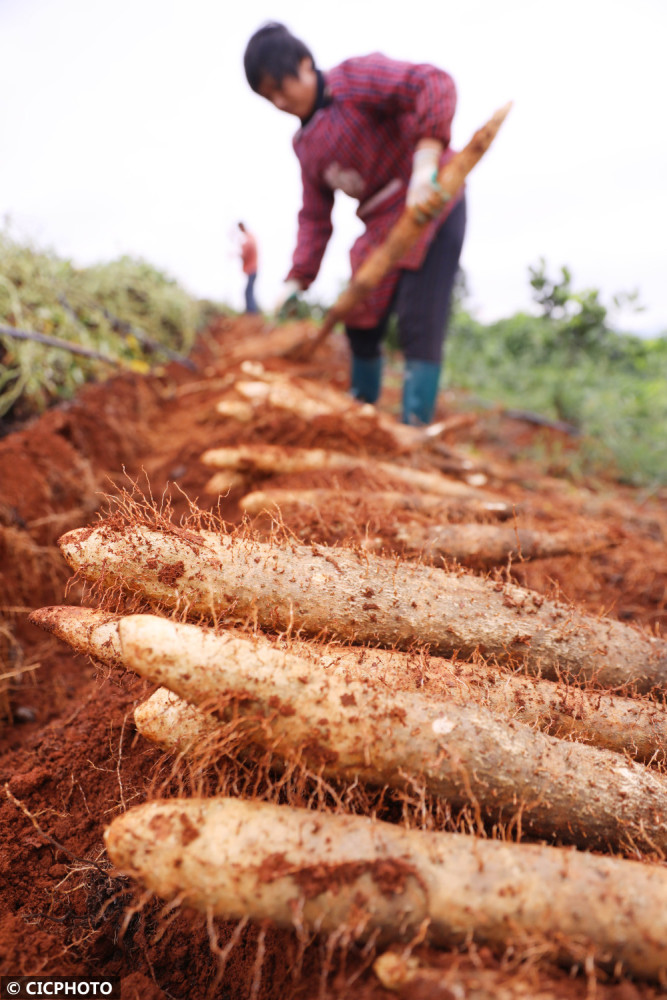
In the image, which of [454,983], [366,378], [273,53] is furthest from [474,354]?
[454,983]

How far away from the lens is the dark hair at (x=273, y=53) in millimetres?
3055

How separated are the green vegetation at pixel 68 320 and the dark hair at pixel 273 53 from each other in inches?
85.1

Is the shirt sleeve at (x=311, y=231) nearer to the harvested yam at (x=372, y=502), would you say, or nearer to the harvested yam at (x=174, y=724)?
the harvested yam at (x=372, y=502)

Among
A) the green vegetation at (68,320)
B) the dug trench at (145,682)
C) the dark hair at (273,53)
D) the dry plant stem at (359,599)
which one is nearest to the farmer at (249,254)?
the green vegetation at (68,320)

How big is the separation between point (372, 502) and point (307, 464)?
2.22ft

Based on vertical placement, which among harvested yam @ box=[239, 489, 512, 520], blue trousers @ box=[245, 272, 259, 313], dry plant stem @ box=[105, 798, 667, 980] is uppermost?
blue trousers @ box=[245, 272, 259, 313]

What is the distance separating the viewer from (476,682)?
1.31 metres

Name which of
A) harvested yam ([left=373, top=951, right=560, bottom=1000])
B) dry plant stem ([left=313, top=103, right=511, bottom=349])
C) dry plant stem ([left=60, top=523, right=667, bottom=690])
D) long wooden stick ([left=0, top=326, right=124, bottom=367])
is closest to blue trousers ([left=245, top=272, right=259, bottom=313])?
long wooden stick ([left=0, top=326, right=124, bottom=367])

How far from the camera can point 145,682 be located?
1.29 m

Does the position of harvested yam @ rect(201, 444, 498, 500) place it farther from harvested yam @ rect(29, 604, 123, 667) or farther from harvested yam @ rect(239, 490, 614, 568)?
harvested yam @ rect(29, 604, 123, 667)

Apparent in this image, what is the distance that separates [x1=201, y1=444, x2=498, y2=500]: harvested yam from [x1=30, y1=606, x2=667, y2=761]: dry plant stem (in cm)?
138

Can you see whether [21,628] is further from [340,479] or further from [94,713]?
[340,479]

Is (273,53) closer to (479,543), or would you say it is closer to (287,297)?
(287,297)

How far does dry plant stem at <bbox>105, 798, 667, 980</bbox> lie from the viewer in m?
0.91
